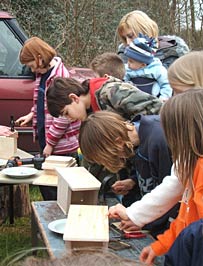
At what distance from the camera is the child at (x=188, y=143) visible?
1.96m

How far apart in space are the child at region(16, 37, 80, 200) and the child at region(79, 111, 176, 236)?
1431mm

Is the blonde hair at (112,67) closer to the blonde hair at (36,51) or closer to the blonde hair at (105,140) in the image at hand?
the blonde hair at (36,51)

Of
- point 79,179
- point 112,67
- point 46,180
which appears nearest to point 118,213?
point 79,179

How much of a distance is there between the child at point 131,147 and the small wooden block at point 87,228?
0.94 feet

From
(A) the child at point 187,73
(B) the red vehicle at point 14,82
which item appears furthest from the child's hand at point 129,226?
(B) the red vehicle at point 14,82

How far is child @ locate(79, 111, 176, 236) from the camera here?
2561mm

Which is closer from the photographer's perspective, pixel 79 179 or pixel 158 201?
pixel 158 201

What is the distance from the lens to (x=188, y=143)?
1.96m

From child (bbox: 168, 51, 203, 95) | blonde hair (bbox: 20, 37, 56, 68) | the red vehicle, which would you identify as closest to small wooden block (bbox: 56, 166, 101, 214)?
child (bbox: 168, 51, 203, 95)

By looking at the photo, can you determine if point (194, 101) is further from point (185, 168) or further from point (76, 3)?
point (76, 3)

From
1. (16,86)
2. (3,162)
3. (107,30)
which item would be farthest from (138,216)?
(107,30)

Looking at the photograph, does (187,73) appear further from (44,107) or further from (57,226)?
(44,107)

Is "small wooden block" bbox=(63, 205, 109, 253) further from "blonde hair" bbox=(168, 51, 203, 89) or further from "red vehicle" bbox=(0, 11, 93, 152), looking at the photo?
"red vehicle" bbox=(0, 11, 93, 152)

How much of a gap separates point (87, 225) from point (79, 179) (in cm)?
61
